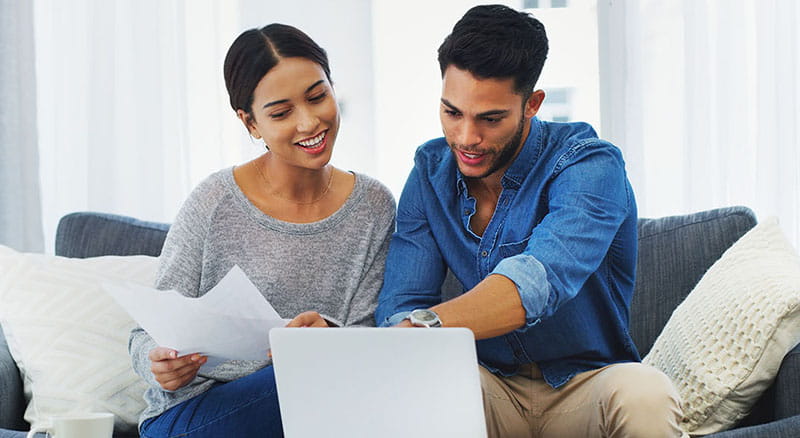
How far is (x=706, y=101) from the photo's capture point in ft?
9.66

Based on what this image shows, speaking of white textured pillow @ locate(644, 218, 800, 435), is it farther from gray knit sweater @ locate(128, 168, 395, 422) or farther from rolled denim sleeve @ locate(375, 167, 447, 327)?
gray knit sweater @ locate(128, 168, 395, 422)

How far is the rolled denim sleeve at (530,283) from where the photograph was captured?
134 cm

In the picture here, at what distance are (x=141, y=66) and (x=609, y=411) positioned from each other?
237 cm

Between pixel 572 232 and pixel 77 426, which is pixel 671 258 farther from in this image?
pixel 77 426

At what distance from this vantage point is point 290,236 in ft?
5.82

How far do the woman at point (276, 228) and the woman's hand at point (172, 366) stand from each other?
0.33 feet

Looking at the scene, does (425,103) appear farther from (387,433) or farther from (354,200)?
(387,433)

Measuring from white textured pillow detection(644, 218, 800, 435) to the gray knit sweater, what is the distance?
61 cm

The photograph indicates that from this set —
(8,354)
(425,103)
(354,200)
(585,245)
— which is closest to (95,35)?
(425,103)

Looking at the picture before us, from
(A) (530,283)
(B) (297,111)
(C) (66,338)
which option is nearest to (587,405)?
(A) (530,283)

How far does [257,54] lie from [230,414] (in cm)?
67

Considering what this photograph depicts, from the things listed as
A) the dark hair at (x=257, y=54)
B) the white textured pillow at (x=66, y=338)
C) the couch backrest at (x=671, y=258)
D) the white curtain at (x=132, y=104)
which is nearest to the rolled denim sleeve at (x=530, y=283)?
the dark hair at (x=257, y=54)

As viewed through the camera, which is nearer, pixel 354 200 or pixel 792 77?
pixel 354 200

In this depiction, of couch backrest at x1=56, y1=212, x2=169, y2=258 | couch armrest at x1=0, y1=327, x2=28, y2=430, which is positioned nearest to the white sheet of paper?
couch armrest at x1=0, y1=327, x2=28, y2=430
